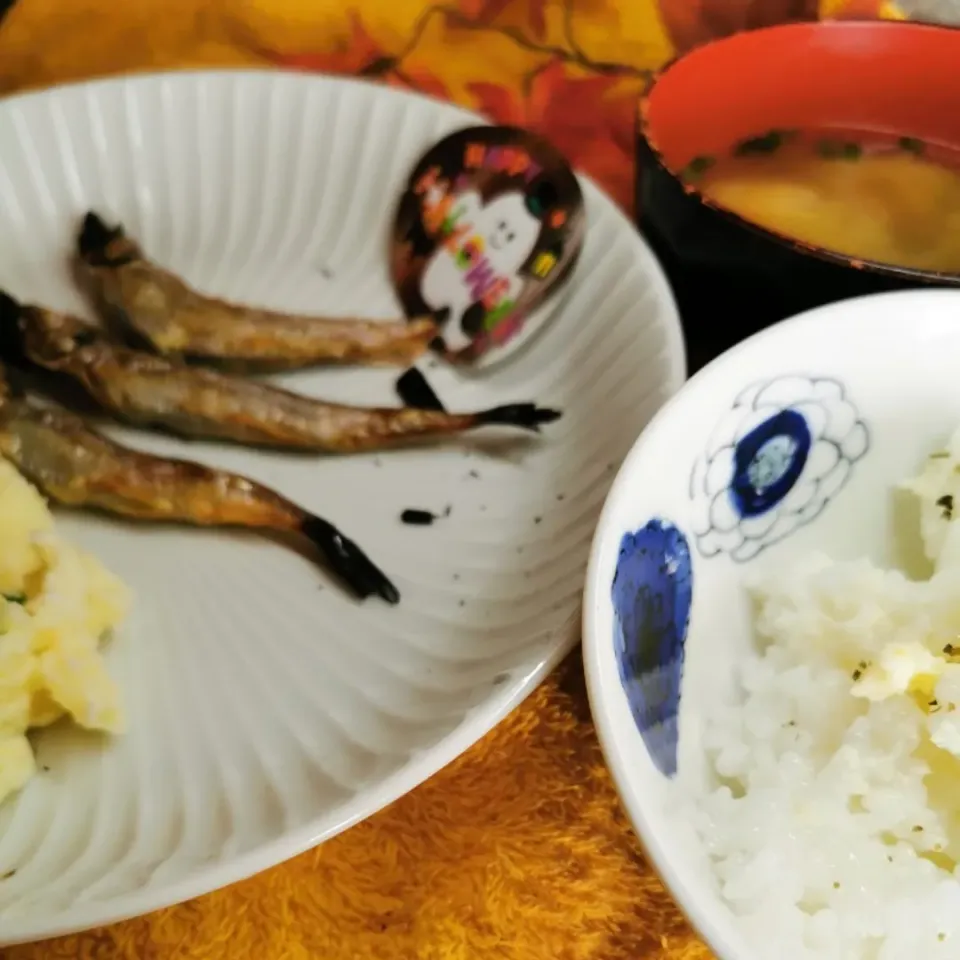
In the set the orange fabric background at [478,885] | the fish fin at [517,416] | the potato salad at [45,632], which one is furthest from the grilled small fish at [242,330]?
the orange fabric background at [478,885]

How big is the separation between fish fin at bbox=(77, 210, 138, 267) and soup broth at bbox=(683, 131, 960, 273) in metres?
0.47

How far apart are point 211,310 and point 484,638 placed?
0.38 metres

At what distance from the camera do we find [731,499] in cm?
54

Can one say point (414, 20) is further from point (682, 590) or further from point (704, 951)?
point (704, 951)

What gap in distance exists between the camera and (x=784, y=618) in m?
0.52

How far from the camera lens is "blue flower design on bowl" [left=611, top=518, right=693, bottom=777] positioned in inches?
17.2

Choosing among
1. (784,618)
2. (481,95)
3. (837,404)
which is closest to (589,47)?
(481,95)

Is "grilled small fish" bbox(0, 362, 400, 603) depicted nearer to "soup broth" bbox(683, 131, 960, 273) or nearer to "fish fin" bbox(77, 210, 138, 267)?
"fish fin" bbox(77, 210, 138, 267)

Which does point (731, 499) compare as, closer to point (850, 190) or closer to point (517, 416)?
point (517, 416)

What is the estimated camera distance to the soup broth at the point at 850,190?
711mm

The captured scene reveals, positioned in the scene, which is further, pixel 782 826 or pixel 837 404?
pixel 837 404

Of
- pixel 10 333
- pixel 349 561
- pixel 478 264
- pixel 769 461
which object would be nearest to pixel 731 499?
pixel 769 461

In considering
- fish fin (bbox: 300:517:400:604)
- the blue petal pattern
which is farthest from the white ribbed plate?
the blue petal pattern

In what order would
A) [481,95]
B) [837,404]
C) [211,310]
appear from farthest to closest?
1. [481,95]
2. [211,310]
3. [837,404]
